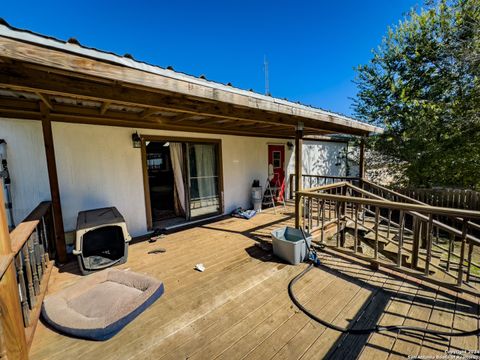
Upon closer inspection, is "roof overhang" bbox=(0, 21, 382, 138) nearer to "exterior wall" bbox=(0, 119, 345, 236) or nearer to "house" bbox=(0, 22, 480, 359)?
A: "house" bbox=(0, 22, 480, 359)

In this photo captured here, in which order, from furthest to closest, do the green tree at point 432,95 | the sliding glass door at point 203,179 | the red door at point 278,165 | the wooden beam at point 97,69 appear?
the red door at point 278,165, the green tree at point 432,95, the sliding glass door at point 203,179, the wooden beam at point 97,69

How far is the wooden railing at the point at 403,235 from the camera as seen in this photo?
7.43 ft

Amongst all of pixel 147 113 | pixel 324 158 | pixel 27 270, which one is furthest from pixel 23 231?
pixel 324 158

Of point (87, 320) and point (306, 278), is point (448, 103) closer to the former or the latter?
point (306, 278)

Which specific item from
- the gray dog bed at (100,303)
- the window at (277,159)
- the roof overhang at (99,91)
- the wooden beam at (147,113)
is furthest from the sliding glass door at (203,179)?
the gray dog bed at (100,303)

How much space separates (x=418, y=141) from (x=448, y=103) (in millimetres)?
1424

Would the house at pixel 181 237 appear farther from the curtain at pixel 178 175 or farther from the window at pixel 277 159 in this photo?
the window at pixel 277 159

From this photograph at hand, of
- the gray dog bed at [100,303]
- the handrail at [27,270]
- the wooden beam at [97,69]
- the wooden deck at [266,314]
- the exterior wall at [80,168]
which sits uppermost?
the wooden beam at [97,69]

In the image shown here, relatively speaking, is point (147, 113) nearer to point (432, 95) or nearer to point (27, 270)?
point (27, 270)

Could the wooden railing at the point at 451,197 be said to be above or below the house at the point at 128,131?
below

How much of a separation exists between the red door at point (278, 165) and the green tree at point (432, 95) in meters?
3.94

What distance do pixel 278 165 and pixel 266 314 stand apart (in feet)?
17.1

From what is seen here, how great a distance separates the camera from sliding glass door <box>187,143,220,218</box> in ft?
15.8

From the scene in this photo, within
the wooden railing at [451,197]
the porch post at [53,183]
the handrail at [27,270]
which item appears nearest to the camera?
the handrail at [27,270]
